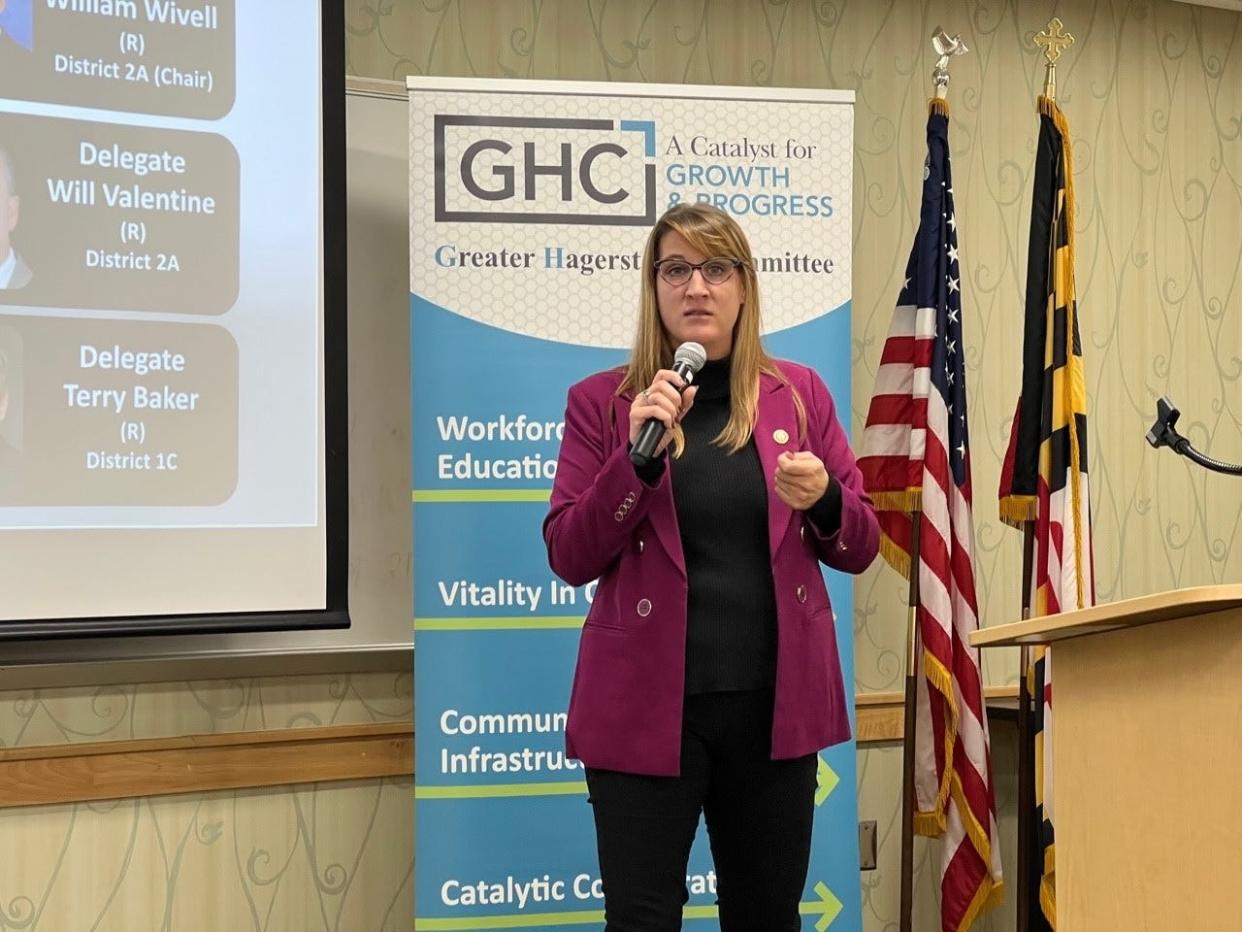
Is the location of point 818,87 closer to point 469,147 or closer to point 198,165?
point 469,147

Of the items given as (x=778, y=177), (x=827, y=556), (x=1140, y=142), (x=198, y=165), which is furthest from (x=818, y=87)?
(x=827, y=556)

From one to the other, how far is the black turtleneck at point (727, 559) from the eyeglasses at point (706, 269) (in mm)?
219

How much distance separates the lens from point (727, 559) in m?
1.84

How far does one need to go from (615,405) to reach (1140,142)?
7.66 feet

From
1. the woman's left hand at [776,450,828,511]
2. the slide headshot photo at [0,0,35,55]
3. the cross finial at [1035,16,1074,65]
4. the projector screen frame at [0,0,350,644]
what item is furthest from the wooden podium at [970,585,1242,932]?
the slide headshot photo at [0,0,35,55]

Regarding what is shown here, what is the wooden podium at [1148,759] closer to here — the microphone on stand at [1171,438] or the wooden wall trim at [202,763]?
the microphone on stand at [1171,438]

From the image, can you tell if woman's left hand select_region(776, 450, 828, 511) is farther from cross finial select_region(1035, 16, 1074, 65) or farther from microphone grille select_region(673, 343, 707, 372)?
cross finial select_region(1035, 16, 1074, 65)

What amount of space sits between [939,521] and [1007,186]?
107 centimetres

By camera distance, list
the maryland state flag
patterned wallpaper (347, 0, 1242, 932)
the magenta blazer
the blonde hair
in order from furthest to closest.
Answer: patterned wallpaper (347, 0, 1242, 932), the maryland state flag, the blonde hair, the magenta blazer

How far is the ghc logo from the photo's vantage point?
265 cm

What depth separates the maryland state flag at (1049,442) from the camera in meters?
2.78

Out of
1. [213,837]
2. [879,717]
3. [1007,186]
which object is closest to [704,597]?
[213,837]

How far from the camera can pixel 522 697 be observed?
262 centimetres

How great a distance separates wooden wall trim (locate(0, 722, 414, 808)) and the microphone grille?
54.8 inches
